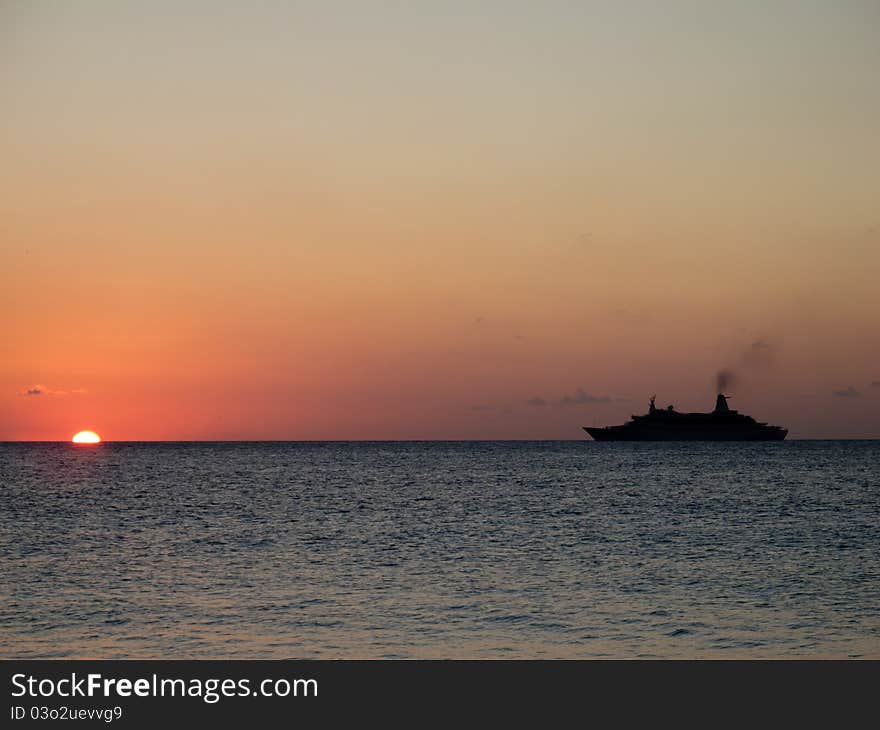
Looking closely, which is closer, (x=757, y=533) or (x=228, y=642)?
(x=228, y=642)

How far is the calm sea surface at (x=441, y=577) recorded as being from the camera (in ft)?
85.4

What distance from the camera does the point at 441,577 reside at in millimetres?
36188

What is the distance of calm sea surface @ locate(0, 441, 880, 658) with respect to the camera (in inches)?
1025

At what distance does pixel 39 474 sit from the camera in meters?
127

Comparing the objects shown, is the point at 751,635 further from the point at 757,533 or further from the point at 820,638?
the point at 757,533

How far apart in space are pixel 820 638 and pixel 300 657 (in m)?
12.7

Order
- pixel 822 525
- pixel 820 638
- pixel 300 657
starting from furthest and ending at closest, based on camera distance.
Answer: pixel 822 525, pixel 820 638, pixel 300 657

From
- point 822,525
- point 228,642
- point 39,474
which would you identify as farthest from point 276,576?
point 39,474
